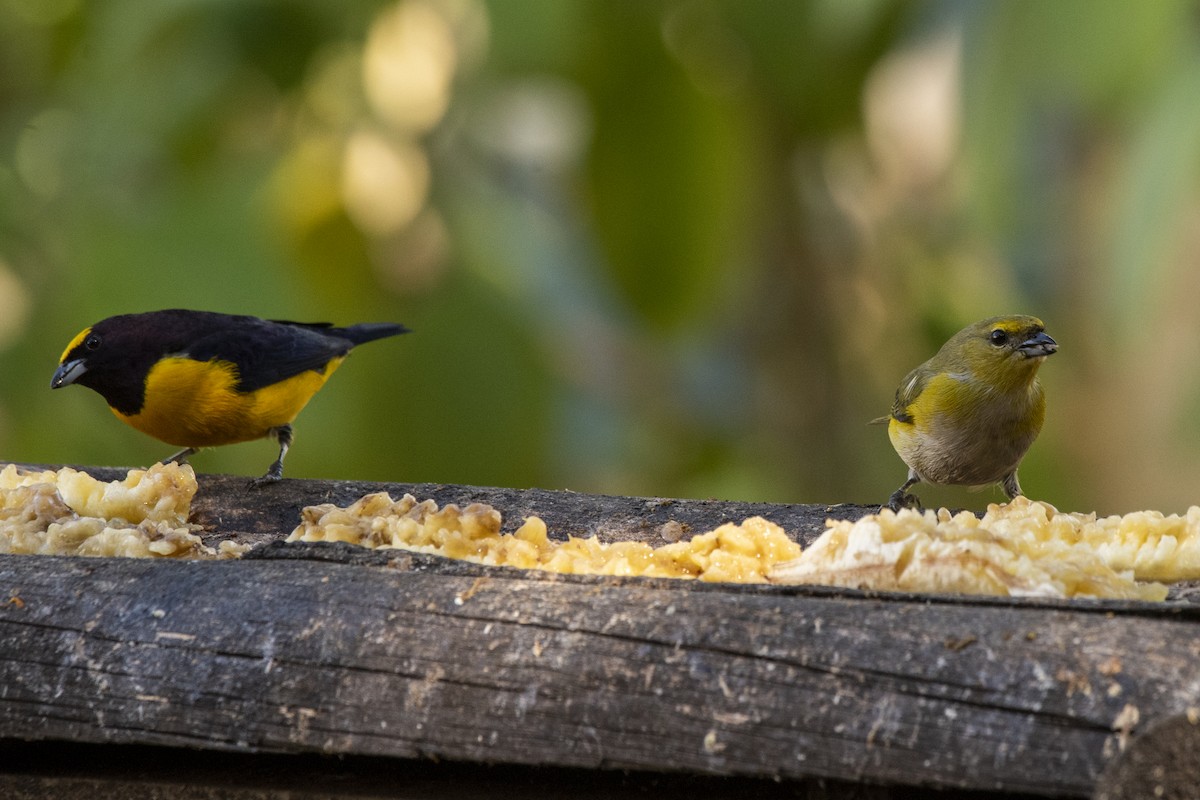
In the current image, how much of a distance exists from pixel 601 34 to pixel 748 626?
380 centimetres

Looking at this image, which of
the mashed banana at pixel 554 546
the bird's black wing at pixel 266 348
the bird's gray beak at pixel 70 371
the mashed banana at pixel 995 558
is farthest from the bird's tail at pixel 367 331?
the mashed banana at pixel 995 558

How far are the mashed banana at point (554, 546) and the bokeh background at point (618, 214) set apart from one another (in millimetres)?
1650

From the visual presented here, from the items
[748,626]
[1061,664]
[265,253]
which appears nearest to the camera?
[1061,664]

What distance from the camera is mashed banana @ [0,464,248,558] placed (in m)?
2.66

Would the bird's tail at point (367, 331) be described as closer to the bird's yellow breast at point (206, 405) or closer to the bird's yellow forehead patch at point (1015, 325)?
the bird's yellow breast at point (206, 405)

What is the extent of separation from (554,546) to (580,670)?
745mm

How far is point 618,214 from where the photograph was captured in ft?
18.1

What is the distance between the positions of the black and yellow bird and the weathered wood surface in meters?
2.38

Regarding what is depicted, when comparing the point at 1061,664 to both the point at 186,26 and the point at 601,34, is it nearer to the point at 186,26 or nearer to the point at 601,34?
the point at 601,34

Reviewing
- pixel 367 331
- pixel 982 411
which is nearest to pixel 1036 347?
pixel 982 411

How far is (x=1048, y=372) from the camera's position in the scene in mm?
6910

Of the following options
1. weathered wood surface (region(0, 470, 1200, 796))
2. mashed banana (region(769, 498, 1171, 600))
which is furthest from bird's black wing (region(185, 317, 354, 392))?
mashed banana (region(769, 498, 1171, 600))

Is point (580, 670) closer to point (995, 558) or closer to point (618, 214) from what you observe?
point (995, 558)

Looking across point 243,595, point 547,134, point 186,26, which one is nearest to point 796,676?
point 243,595
